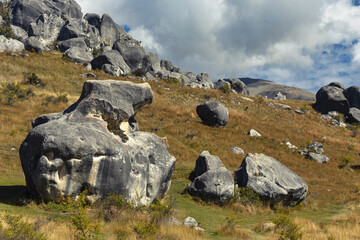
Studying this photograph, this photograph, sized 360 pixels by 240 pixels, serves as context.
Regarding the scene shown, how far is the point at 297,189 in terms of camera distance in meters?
17.4

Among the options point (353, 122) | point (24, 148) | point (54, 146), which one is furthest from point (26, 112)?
point (353, 122)

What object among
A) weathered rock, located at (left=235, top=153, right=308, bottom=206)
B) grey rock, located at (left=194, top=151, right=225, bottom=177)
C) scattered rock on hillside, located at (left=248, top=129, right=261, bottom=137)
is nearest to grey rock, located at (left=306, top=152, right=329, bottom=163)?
scattered rock on hillside, located at (left=248, top=129, right=261, bottom=137)

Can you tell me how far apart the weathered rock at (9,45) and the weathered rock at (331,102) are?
79.6 m

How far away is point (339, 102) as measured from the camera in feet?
210

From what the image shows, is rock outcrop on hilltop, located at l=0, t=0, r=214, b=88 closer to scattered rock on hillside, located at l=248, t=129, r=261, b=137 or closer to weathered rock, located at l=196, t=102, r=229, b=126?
weathered rock, located at l=196, t=102, r=229, b=126

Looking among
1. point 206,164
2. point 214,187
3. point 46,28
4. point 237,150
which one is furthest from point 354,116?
point 46,28

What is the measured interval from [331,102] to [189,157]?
5650 centimetres

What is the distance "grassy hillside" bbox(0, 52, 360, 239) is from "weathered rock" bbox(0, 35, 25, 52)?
23.4 feet

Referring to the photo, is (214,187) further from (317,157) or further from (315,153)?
(315,153)

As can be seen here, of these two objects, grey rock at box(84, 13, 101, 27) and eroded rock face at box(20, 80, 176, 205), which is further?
grey rock at box(84, 13, 101, 27)

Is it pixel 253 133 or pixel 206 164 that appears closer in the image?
pixel 206 164

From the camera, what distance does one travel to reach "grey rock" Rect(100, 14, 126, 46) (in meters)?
120

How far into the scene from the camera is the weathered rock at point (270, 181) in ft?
54.7

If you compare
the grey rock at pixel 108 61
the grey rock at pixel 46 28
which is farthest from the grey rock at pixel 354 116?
the grey rock at pixel 46 28
